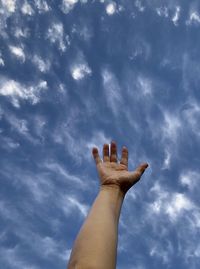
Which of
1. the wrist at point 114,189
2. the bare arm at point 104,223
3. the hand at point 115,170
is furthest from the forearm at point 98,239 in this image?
the hand at point 115,170

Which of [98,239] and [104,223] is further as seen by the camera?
[104,223]

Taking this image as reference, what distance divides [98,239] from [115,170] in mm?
2191

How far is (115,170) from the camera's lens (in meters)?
5.11

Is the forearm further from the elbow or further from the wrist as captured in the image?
the wrist

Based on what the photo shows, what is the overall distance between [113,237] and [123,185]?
1.39 meters

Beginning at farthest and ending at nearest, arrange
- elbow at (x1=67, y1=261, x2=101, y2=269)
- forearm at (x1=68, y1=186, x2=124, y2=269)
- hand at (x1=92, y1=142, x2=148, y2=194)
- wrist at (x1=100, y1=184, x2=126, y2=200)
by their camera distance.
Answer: hand at (x1=92, y1=142, x2=148, y2=194) → wrist at (x1=100, y1=184, x2=126, y2=200) → forearm at (x1=68, y1=186, x2=124, y2=269) → elbow at (x1=67, y1=261, x2=101, y2=269)

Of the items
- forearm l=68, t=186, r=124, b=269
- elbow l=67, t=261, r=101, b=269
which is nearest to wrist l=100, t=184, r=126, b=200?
forearm l=68, t=186, r=124, b=269

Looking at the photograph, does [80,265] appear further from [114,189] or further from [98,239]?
[114,189]

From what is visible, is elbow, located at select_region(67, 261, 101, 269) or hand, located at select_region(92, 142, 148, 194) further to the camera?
hand, located at select_region(92, 142, 148, 194)

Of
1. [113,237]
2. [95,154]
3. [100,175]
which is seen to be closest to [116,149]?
[95,154]

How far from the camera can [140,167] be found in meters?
5.13

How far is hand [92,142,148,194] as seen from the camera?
4.51 metres

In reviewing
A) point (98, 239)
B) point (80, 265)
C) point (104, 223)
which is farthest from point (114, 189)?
point (80, 265)

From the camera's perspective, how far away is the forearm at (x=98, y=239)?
106 inches
